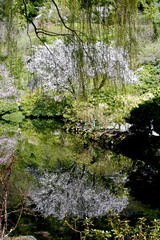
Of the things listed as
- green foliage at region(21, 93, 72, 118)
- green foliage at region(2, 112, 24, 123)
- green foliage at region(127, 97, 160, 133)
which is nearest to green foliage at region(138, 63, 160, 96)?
green foliage at region(21, 93, 72, 118)

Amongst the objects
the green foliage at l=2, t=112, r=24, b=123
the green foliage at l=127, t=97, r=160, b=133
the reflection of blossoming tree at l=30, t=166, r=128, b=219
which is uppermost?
the green foliage at l=127, t=97, r=160, b=133

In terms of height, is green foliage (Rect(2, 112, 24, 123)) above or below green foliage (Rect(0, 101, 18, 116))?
below

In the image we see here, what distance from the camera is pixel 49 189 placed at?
269 inches

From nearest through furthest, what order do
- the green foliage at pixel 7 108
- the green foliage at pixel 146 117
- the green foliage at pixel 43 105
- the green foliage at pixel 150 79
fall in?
the green foliage at pixel 146 117 < the green foliage at pixel 43 105 < the green foliage at pixel 7 108 < the green foliage at pixel 150 79

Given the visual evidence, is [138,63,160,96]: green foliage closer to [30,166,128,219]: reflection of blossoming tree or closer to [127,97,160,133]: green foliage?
[127,97,160,133]: green foliage

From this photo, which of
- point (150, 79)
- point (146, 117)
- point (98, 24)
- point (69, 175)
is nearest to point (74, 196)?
point (69, 175)

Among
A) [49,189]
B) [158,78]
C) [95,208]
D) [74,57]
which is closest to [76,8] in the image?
[74,57]

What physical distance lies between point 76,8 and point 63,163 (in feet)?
22.7

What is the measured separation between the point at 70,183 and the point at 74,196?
2.56ft

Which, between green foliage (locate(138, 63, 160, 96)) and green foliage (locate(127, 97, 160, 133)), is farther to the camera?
green foliage (locate(138, 63, 160, 96))

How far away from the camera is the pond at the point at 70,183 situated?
210 inches

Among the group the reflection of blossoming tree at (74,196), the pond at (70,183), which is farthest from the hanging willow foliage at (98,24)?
the reflection of blossoming tree at (74,196)

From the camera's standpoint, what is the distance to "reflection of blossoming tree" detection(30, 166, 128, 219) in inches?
227

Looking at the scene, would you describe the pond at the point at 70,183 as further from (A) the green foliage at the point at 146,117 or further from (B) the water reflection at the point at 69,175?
(A) the green foliage at the point at 146,117
